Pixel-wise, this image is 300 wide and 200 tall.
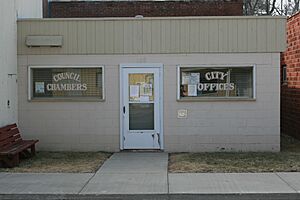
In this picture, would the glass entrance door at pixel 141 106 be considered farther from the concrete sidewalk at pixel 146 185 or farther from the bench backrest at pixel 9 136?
the bench backrest at pixel 9 136

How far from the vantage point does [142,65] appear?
1348cm

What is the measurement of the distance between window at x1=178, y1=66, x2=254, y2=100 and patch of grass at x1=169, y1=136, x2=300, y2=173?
5.27 feet

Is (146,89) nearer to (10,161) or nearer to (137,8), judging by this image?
(10,161)

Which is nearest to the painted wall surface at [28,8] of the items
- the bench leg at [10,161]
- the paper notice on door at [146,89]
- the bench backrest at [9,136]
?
the bench backrest at [9,136]

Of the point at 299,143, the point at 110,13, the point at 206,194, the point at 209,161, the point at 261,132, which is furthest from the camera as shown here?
the point at 110,13

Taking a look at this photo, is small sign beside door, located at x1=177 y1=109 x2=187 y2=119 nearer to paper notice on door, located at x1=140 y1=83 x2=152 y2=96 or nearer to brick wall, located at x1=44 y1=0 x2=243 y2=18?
paper notice on door, located at x1=140 y1=83 x2=152 y2=96

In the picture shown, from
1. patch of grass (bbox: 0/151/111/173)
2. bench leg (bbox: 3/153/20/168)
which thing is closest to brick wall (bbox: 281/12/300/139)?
patch of grass (bbox: 0/151/111/173)

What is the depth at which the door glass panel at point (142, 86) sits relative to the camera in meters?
13.6

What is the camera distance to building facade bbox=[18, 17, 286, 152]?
13.4m

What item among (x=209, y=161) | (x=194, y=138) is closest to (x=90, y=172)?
(x=209, y=161)

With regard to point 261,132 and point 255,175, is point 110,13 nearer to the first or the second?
point 261,132

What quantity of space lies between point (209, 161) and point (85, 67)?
4309mm

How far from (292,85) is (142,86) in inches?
234

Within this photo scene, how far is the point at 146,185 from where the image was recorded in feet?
30.5
